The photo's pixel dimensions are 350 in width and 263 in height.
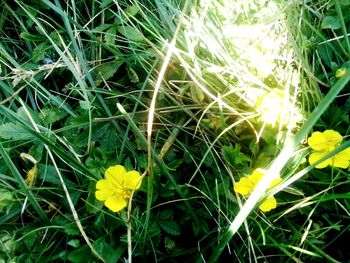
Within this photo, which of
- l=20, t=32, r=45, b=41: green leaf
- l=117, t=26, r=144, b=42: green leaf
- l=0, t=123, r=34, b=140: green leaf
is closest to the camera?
l=0, t=123, r=34, b=140: green leaf

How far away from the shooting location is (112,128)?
115 cm

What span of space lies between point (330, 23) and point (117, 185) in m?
0.65

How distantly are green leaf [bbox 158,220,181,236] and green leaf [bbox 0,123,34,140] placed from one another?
37 cm

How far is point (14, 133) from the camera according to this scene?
1.12m

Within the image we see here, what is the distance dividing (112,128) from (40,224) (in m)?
0.28

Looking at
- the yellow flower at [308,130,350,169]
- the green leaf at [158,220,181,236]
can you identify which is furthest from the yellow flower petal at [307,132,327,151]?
the green leaf at [158,220,181,236]

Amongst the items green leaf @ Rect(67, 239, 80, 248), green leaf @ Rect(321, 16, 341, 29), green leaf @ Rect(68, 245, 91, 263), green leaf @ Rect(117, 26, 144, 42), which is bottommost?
green leaf @ Rect(68, 245, 91, 263)

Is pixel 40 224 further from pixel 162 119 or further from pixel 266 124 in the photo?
pixel 266 124

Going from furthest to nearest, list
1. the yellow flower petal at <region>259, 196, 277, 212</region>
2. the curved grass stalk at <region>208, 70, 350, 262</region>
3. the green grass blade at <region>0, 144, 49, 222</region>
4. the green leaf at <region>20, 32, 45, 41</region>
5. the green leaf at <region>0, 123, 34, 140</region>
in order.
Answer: the green leaf at <region>20, 32, 45, 41</region> → the green leaf at <region>0, 123, 34, 140</region> → the green grass blade at <region>0, 144, 49, 222</region> → the yellow flower petal at <region>259, 196, 277, 212</region> → the curved grass stalk at <region>208, 70, 350, 262</region>

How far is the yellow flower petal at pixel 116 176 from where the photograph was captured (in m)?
0.96

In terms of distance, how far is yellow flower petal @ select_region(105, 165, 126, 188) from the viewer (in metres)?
0.96

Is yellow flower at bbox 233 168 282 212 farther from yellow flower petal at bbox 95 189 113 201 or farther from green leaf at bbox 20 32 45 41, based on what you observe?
green leaf at bbox 20 32 45 41

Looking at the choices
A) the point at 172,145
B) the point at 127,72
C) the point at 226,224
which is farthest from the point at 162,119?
the point at 226,224

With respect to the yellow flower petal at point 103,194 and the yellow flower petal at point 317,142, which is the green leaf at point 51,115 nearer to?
the yellow flower petal at point 103,194
